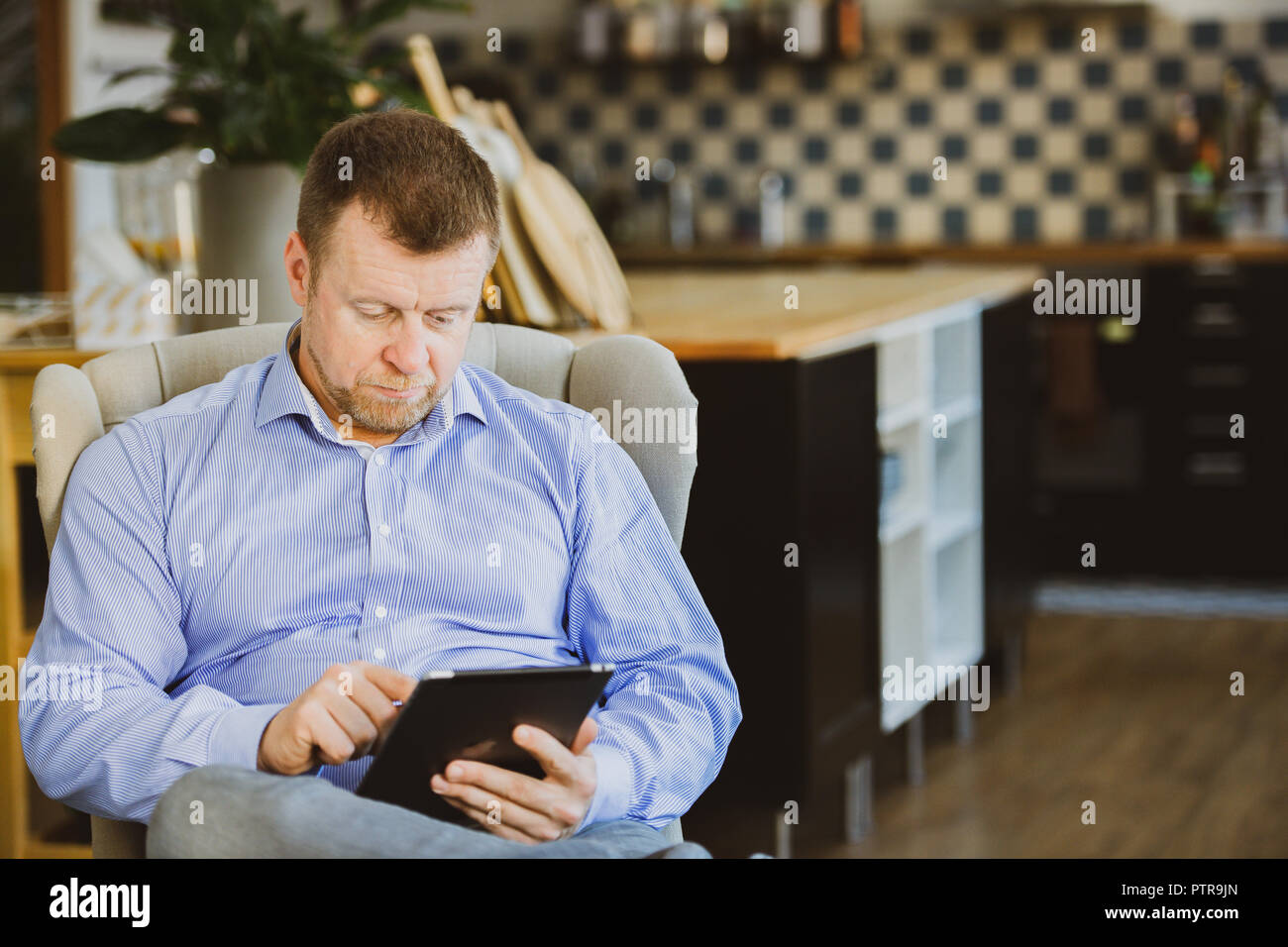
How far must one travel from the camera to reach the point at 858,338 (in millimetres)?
2672

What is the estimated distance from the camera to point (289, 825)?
129 cm

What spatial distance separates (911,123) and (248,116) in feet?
13.8

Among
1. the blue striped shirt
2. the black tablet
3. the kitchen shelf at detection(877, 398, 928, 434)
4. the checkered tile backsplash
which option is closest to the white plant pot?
the blue striped shirt

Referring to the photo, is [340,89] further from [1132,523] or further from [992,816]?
[1132,523]

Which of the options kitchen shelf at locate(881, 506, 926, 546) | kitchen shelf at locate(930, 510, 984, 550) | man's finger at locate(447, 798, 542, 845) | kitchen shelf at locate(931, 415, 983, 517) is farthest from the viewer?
kitchen shelf at locate(931, 415, 983, 517)

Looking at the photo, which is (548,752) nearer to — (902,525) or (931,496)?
(902,525)

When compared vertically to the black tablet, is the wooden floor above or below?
below

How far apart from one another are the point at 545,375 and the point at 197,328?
65cm

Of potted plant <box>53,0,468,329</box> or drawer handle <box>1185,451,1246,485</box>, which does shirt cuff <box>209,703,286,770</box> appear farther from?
drawer handle <box>1185,451,1246,485</box>

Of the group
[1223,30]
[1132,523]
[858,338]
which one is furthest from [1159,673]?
[1223,30]

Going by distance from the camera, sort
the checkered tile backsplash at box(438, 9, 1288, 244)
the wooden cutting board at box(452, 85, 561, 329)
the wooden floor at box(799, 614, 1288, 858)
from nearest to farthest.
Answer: the wooden cutting board at box(452, 85, 561, 329), the wooden floor at box(799, 614, 1288, 858), the checkered tile backsplash at box(438, 9, 1288, 244)

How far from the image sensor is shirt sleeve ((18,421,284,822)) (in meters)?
1.41

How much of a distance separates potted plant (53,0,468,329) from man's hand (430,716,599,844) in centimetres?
94

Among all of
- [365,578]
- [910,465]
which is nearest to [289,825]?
[365,578]
